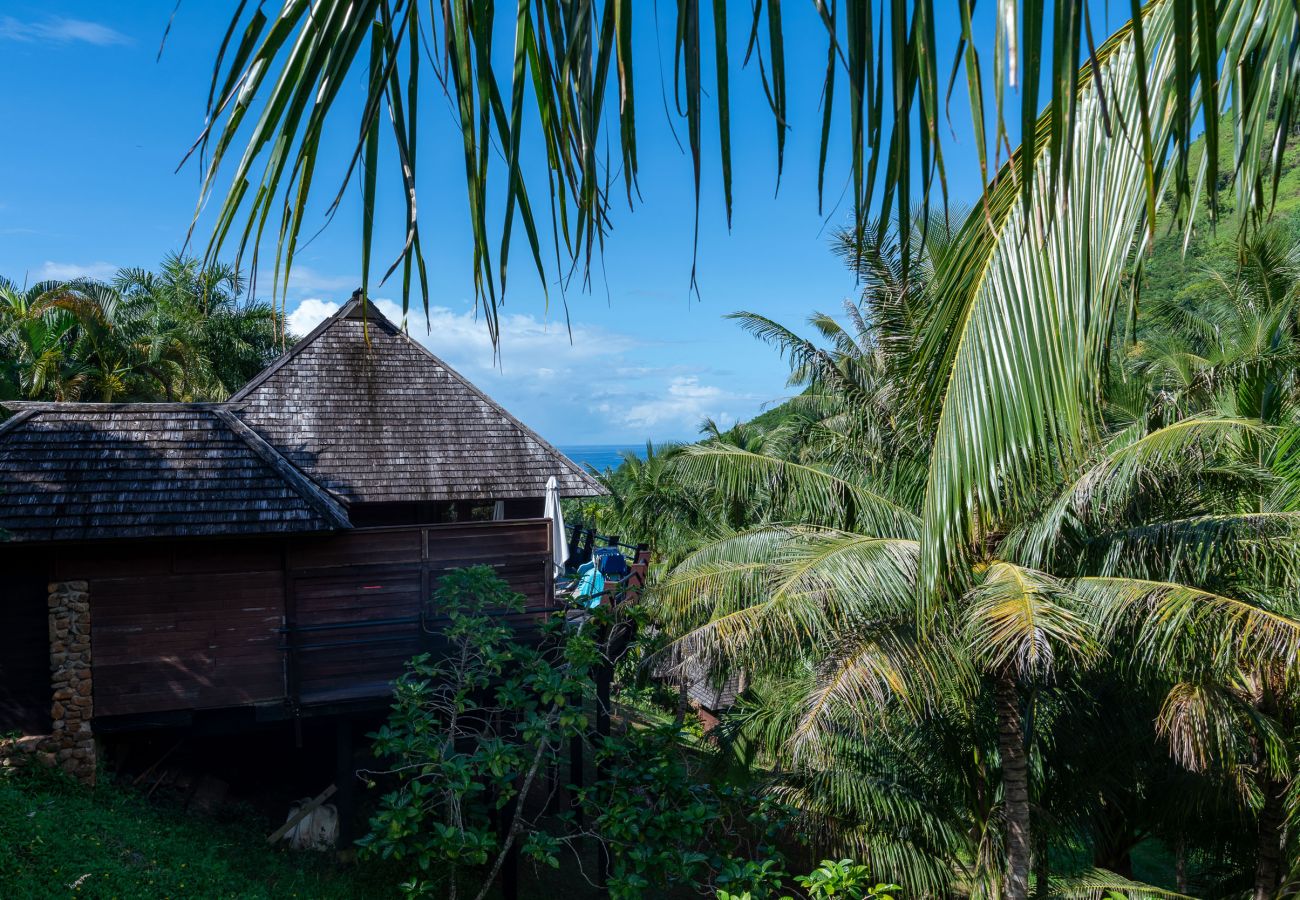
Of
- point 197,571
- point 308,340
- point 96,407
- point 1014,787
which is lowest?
point 1014,787

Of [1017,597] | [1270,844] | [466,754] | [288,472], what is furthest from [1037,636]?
[288,472]

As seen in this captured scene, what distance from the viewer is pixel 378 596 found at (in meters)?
10.7

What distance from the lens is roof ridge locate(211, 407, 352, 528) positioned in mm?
10438

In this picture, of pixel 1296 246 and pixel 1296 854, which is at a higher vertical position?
pixel 1296 246

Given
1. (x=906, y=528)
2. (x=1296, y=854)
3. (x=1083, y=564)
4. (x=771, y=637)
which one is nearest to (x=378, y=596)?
(x=771, y=637)

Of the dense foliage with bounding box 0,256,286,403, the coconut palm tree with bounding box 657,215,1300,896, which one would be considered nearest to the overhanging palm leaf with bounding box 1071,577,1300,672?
the coconut palm tree with bounding box 657,215,1300,896

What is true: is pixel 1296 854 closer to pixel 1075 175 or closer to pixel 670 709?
pixel 1075 175

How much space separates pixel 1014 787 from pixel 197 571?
9086 mm

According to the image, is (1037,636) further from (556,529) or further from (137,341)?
(137,341)

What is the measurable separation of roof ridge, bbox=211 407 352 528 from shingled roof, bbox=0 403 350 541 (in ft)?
0.06

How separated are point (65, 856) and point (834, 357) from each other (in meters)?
10.4

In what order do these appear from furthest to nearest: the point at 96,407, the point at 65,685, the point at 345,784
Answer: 1. the point at 345,784
2. the point at 96,407
3. the point at 65,685

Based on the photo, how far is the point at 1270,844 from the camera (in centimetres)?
888

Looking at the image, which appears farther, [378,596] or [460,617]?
[378,596]
